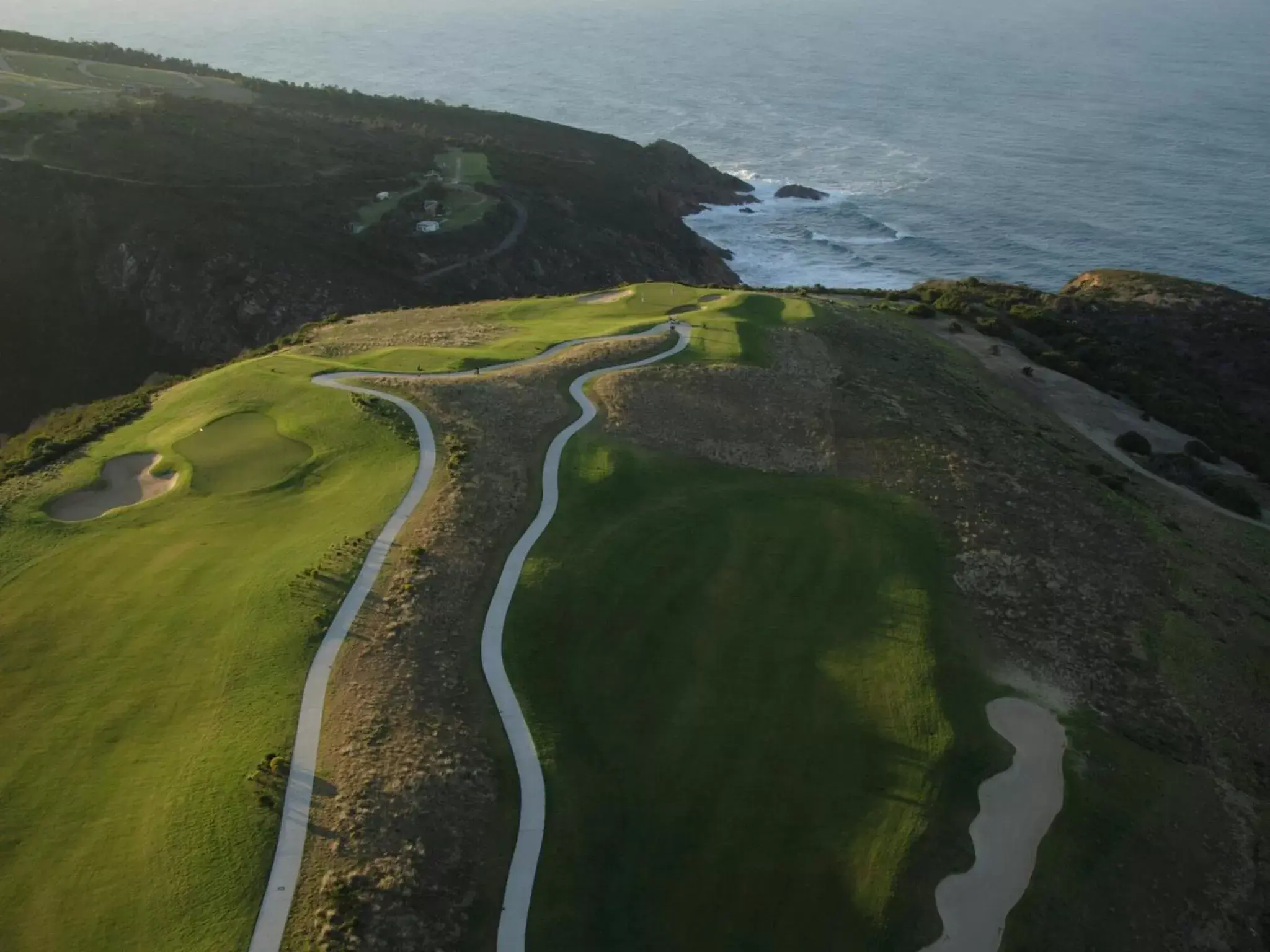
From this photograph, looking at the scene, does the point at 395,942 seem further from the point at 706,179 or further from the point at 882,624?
the point at 706,179

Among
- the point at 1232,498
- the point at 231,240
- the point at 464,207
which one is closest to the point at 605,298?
the point at 1232,498

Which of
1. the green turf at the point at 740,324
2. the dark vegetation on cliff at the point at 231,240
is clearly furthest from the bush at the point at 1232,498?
the dark vegetation on cliff at the point at 231,240

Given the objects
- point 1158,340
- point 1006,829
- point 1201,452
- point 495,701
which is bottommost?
point 1158,340

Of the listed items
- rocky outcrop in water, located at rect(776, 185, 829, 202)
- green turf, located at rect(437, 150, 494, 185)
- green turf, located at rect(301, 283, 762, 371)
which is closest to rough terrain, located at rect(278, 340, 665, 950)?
green turf, located at rect(301, 283, 762, 371)

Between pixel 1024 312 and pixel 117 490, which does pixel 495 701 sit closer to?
pixel 117 490

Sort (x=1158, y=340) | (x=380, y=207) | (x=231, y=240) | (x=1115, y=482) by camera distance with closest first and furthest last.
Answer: (x=1115, y=482)
(x=1158, y=340)
(x=231, y=240)
(x=380, y=207)

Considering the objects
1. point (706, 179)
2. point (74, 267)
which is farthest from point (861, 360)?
point (706, 179)
